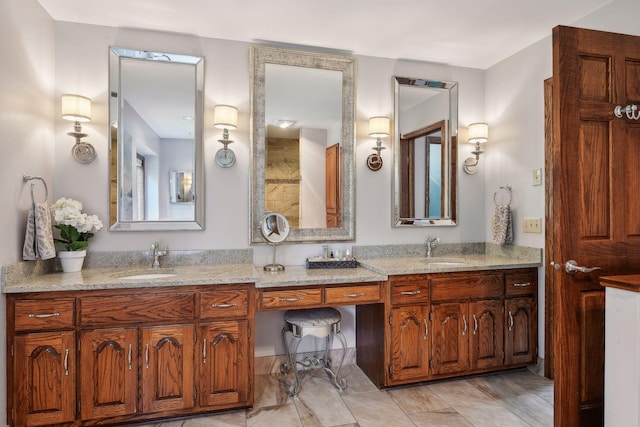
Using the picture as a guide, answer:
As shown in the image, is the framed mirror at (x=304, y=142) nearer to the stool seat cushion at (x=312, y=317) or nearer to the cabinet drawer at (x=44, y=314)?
the stool seat cushion at (x=312, y=317)

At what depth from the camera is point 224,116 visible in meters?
2.68

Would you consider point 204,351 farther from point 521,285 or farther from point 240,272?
point 521,285

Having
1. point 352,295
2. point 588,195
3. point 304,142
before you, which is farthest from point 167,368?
point 588,195

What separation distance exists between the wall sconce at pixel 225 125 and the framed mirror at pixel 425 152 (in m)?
1.29

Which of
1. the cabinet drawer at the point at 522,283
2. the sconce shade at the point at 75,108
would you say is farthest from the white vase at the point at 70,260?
the cabinet drawer at the point at 522,283

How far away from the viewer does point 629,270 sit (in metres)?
1.86

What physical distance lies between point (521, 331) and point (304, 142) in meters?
2.13

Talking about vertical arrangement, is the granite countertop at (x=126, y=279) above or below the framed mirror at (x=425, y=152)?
below

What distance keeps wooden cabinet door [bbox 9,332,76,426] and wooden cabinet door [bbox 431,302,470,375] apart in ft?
7.14

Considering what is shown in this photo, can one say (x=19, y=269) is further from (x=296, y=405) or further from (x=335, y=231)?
(x=335, y=231)

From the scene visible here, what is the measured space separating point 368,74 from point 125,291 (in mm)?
2331

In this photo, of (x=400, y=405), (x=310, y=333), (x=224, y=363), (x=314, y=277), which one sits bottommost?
(x=400, y=405)

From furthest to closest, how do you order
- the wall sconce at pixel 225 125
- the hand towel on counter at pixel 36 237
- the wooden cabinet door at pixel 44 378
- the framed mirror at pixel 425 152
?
the framed mirror at pixel 425 152 < the wall sconce at pixel 225 125 < the hand towel on counter at pixel 36 237 < the wooden cabinet door at pixel 44 378

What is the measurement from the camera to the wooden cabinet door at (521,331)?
279cm
